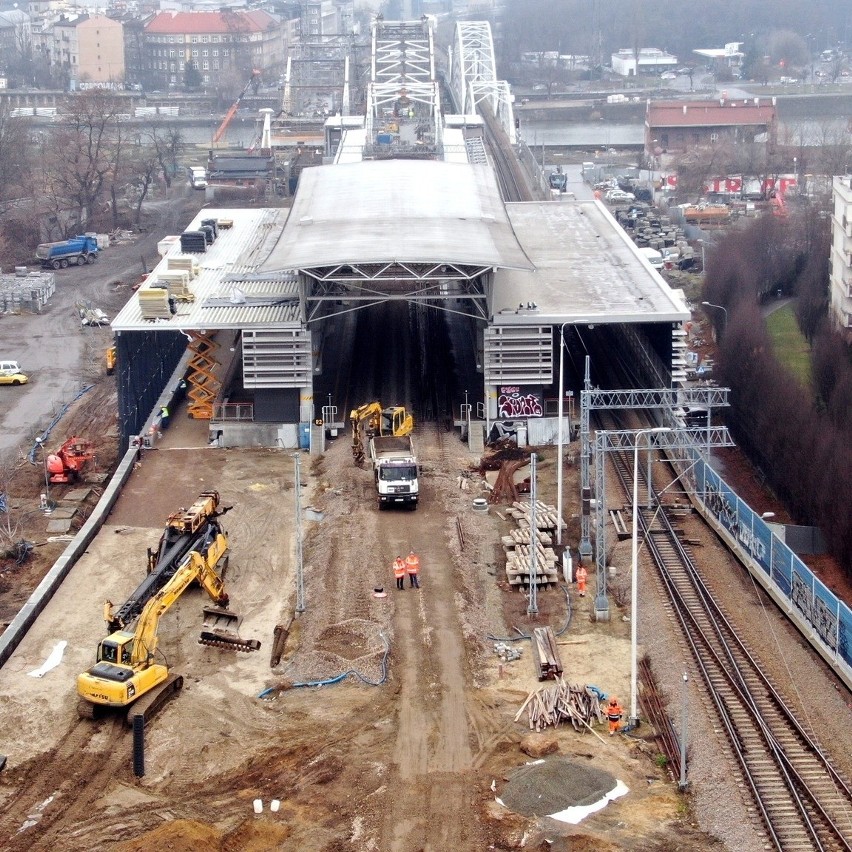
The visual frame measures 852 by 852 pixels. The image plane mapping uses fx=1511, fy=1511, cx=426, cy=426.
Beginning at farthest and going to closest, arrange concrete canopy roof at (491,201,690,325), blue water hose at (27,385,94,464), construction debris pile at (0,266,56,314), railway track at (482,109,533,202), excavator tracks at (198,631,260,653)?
railway track at (482,109,533,202) < construction debris pile at (0,266,56,314) < blue water hose at (27,385,94,464) < concrete canopy roof at (491,201,690,325) < excavator tracks at (198,631,260,653)

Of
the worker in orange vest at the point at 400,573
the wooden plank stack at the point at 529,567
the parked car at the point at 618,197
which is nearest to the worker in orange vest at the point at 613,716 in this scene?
the wooden plank stack at the point at 529,567

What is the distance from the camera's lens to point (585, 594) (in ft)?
113

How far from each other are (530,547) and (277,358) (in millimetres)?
13688

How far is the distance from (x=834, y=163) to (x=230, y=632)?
8489 centimetres

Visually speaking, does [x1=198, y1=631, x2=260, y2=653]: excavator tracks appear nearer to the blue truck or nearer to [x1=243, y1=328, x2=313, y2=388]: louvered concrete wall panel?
[x1=243, y1=328, x2=313, y2=388]: louvered concrete wall panel

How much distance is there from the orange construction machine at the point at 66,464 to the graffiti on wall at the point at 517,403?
12831mm

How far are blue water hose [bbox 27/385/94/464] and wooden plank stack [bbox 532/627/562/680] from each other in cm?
2254

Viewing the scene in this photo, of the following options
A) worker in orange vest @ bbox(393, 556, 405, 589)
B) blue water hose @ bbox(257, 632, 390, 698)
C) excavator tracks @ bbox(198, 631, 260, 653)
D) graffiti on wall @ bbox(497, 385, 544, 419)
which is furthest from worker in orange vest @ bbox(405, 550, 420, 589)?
graffiti on wall @ bbox(497, 385, 544, 419)

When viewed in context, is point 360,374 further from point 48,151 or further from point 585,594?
point 48,151

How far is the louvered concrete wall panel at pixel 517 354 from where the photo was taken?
45969 mm

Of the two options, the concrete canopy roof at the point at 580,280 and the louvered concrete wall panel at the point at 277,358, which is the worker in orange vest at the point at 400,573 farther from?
the concrete canopy roof at the point at 580,280

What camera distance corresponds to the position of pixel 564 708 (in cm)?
2788

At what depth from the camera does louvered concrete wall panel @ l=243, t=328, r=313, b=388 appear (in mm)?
45719

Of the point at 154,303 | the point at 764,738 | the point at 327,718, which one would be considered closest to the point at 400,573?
the point at 327,718
